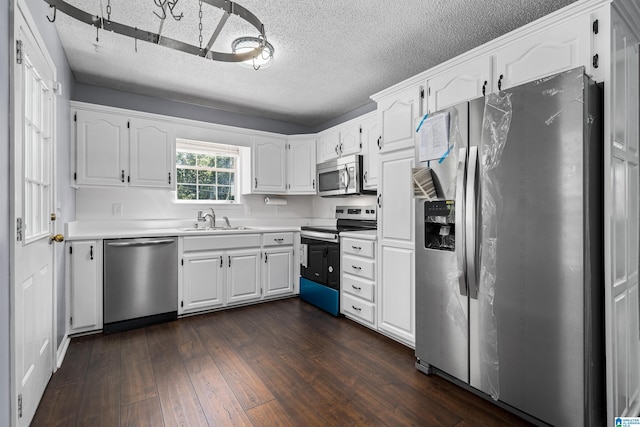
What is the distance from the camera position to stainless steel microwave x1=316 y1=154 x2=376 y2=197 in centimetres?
362

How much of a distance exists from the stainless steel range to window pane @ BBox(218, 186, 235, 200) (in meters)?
1.20

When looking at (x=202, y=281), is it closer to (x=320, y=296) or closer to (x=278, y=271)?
(x=278, y=271)

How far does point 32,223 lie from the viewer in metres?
1.81

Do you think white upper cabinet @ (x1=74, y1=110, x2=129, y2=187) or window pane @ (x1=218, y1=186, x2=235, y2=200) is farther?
window pane @ (x1=218, y1=186, x2=235, y2=200)

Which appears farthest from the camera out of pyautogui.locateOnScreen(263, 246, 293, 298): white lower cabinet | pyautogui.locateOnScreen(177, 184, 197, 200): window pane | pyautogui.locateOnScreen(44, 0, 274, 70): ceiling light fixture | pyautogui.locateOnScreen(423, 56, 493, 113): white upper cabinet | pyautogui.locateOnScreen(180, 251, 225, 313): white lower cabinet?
pyautogui.locateOnScreen(177, 184, 197, 200): window pane

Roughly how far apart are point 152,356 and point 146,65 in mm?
2582

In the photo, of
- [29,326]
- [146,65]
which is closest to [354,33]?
[146,65]

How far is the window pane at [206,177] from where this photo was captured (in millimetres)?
4188

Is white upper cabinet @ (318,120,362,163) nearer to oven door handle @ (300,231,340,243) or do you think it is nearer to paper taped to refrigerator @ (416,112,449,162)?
oven door handle @ (300,231,340,243)

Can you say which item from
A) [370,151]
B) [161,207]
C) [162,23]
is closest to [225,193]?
[161,207]

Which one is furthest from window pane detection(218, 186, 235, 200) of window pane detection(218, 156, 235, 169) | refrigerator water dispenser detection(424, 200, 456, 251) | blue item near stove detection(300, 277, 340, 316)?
refrigerator water dispenser detection(424, 200, 456, 251)

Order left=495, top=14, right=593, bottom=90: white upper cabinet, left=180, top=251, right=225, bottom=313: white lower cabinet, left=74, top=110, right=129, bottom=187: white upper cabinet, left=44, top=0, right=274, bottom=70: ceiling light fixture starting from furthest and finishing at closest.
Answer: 1. left=180, top=251, right=225, bottom=313: white lower cabinet
2. left=74, top=110, right=129, bottom=187: white upper cabinet
3. left=495, top=14, right=593, bottom=90: white upper cabinet
4. left=44, top=0, right=274, bottom=70: ceiling light fixture

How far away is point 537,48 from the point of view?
1.79 meters

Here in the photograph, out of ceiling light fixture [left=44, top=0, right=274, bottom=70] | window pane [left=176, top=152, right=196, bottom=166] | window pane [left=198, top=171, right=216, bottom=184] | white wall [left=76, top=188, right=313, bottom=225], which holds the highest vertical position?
ceiling light fixture [left=44, top=0, right=274, bottom=70]
